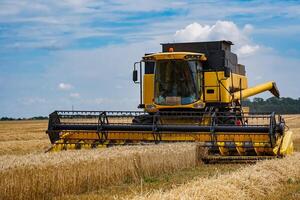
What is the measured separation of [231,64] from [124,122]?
14.5 feet

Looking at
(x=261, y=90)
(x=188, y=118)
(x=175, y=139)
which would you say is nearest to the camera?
(x=175, y=139)

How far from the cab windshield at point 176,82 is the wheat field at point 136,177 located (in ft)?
11.5

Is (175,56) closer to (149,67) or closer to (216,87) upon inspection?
(149,67)

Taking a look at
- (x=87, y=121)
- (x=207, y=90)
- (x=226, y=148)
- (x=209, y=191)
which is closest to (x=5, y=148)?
(x=87, y=121)

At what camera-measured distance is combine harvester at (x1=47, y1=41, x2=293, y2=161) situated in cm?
1438

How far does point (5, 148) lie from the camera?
74.3 feet

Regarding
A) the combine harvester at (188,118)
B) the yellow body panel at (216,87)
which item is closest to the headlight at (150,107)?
the combine harvester at (188,118)

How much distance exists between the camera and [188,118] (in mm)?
16125

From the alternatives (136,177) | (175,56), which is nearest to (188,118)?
(175,56)

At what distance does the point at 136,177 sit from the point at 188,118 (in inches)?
199

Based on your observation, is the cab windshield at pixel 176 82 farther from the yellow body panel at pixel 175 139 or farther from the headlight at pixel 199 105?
the yellow body panel at pixel 175 139

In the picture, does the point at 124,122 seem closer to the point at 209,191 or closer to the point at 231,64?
the point at 231,64

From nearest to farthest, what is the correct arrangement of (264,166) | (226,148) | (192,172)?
(264,166)
(192,172)
(226,148)

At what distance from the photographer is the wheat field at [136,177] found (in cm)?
830
